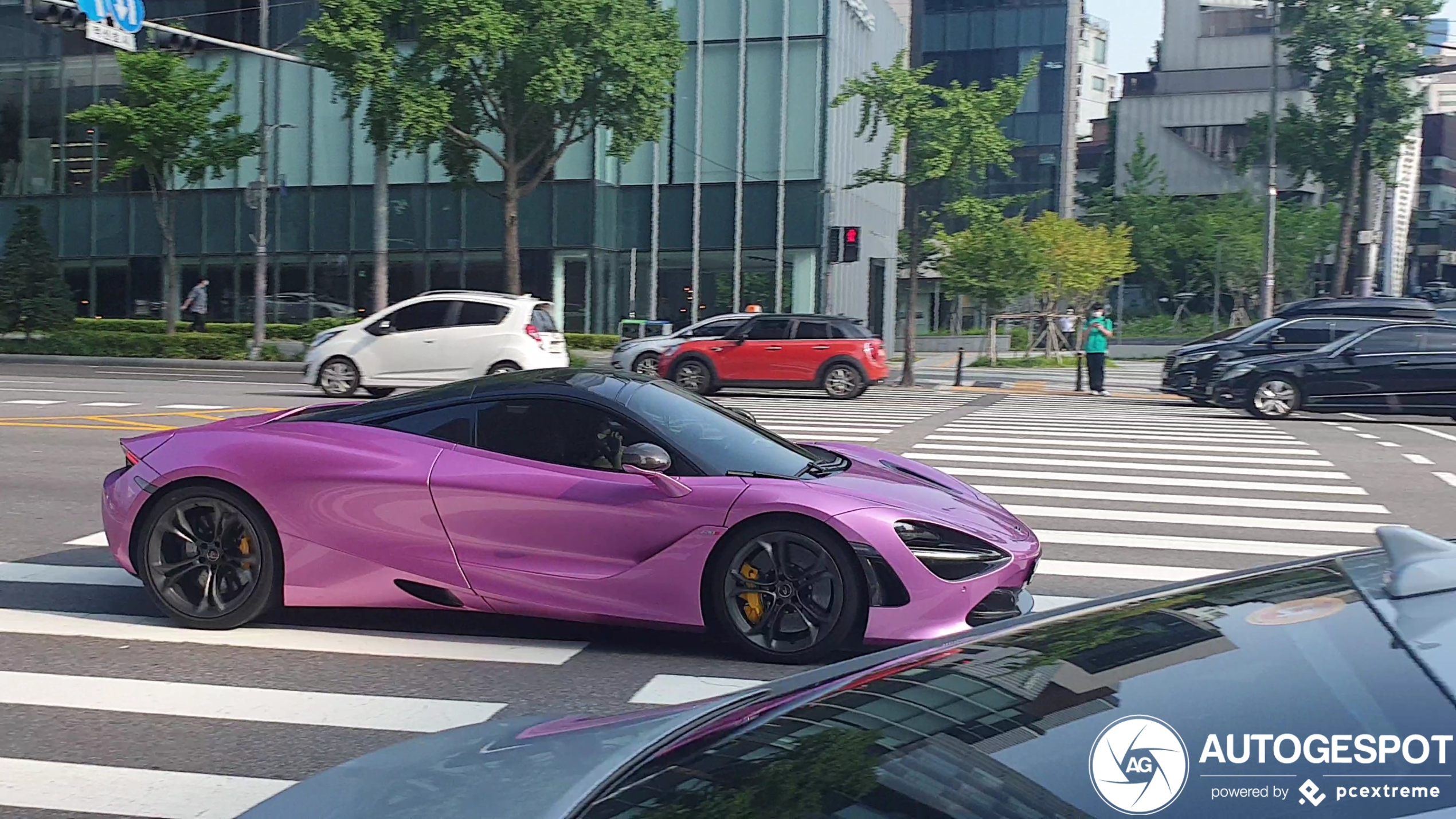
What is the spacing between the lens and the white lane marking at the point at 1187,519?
10.9m

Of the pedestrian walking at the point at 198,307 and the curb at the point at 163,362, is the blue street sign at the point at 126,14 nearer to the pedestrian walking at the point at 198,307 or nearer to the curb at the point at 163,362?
the curb at the point at 163,362

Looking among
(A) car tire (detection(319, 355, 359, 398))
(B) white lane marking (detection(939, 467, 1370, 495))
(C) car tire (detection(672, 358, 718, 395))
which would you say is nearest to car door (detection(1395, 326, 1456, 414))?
(B) white lane marking (detection(939, 467, 1370, 495))

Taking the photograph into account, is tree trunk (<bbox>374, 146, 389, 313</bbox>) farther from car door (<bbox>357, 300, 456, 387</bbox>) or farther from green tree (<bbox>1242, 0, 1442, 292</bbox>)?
green tree (<bbox>1242, 0, 1442, 292</bbox>)

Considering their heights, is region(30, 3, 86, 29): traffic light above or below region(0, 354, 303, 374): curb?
above

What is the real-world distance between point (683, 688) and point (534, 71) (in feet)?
83.9

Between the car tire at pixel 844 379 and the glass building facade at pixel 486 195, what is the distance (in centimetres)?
1276

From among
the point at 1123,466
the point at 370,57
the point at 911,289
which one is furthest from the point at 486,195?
the point at 1123,466

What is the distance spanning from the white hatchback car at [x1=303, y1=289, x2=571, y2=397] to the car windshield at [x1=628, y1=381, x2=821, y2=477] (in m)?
15.2

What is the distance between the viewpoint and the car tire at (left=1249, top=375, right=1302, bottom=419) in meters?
21.8

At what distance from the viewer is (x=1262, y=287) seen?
3300cm

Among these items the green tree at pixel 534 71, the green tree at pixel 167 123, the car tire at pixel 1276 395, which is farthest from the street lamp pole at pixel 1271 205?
the green tree at pixel 167 123

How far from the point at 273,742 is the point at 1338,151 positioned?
1906 inches

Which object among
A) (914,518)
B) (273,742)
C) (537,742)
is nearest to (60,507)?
(273,742)

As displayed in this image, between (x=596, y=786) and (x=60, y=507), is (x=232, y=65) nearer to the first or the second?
(x=60, y=507)
